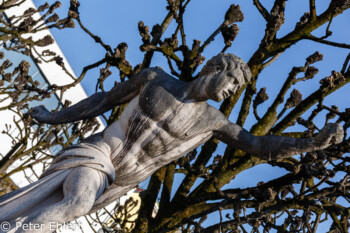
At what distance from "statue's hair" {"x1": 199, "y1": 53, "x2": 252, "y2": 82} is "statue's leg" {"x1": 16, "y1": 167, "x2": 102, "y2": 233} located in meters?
1.58

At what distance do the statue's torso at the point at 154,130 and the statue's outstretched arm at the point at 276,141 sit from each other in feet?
0.77

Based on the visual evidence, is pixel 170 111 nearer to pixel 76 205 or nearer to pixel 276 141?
pixel 276 141

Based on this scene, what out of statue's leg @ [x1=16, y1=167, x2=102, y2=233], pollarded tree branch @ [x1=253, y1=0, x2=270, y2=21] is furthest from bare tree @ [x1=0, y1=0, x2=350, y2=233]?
statue's leg @ [x1=16, y1=167, x2=102, y2=233]

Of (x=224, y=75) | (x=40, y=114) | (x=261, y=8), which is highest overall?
(x=261, y=8)

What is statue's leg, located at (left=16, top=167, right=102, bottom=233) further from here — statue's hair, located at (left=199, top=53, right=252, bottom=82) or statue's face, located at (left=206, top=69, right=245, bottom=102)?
statue's hair, located at (left=199, top=53, right=252, bottom=82)

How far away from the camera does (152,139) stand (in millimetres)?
4270

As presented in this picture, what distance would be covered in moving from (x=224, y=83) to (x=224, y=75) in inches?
3.8

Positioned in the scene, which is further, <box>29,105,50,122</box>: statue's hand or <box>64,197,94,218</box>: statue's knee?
<box>29,105,50,122</box>: statue's hand

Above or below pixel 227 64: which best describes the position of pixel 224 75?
below

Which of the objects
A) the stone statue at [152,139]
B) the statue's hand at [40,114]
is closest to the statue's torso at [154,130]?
the stone statue at [152,139]

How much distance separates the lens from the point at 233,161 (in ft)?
21.7

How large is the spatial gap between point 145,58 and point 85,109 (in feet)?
10.4

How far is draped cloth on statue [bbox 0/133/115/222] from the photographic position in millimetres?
3840

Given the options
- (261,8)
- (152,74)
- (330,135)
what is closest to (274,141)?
(330,135)
